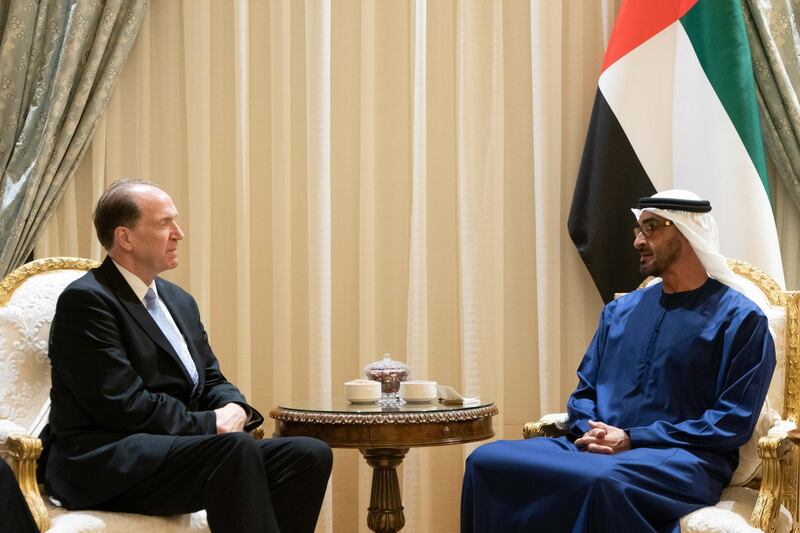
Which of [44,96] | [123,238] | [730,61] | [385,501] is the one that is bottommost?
[385,501]

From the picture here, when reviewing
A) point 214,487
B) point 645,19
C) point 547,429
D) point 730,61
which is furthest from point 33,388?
point 730,61

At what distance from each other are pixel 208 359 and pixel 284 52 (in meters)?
1.69

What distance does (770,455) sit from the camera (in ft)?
9.74

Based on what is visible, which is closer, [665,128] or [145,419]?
[145,419]

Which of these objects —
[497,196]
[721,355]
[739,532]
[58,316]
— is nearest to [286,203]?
[497,196]

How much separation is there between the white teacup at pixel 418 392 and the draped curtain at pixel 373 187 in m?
0.97

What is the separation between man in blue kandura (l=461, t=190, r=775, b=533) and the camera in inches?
118

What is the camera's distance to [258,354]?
4.70 meters

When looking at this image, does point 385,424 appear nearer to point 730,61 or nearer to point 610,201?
point 610,201

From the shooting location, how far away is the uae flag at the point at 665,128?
14.4ft

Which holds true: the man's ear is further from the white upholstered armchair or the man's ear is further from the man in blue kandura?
the man in blue kandura

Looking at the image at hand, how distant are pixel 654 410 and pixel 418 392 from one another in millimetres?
848

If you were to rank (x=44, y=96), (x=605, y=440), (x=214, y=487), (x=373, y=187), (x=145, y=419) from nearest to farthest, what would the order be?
(x=214, y=487) < (x=145, y=419) < (x=605, y=440) < (x=44, y=96) < (x=373, y=187)

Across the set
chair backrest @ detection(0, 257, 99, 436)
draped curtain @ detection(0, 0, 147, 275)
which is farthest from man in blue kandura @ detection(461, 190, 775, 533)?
draped curtain @ detection(0, 0, 147, 275)
